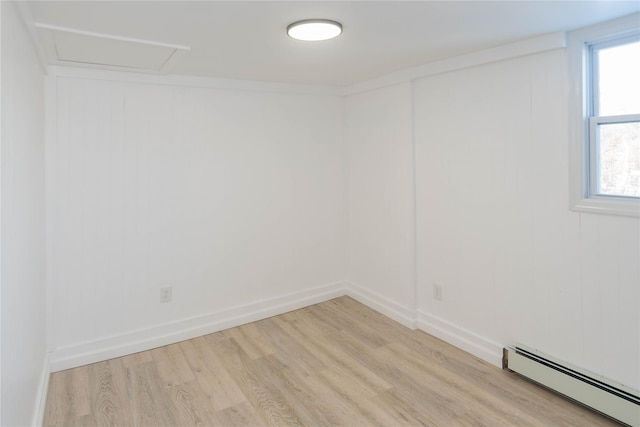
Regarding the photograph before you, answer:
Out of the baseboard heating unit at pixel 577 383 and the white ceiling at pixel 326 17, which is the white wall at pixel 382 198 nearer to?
the white ceiling at pixel 326 17

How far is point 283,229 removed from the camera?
12.5 ft

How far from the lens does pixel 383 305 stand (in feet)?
12.3

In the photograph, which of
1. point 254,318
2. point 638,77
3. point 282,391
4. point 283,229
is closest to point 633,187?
point 638,77

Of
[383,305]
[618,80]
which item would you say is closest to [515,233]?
[618,80]

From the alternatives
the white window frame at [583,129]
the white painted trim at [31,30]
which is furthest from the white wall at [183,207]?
the white window frame at [583,129]

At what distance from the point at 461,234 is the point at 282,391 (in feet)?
5.60

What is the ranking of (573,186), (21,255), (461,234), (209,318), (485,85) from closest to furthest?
(21,255) < (573,186) < (485,85) < (461,234) < (209,318)

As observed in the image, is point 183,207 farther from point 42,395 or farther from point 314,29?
point 314,29

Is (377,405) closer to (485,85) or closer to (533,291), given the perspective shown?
(533,291)

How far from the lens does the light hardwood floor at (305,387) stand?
2264 millimetres

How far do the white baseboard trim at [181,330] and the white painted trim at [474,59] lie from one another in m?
2.07

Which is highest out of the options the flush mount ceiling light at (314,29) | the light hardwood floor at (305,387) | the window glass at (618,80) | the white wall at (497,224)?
the flush mount ceiling light at (314,29)

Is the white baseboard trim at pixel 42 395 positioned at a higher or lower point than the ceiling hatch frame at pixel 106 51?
lower

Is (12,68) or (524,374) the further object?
(524,374)
